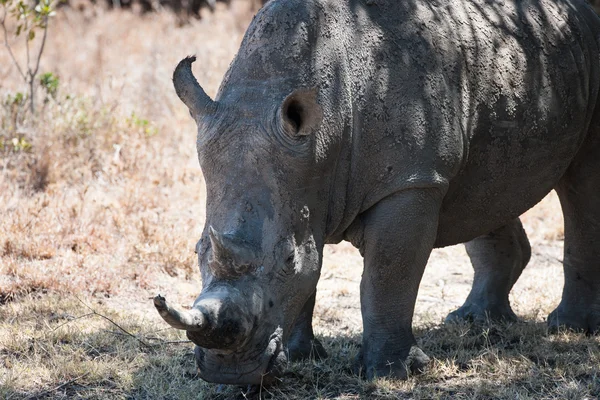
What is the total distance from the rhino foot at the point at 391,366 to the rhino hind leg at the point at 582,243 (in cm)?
141

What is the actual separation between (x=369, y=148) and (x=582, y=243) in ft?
6.83

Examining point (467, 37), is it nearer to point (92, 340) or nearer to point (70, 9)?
point (92, 340)

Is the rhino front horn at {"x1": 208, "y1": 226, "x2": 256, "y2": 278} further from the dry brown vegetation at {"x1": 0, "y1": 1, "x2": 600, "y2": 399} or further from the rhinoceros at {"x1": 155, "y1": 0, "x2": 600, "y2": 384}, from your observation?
the dry brown vegetation at {"x1": 0, "y1": 1, "x2": 600, "y2": 399}

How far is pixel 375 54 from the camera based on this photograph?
15.9 ft

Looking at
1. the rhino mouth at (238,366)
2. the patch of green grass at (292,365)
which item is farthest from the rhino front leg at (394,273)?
the rhino mouth at (238,366)

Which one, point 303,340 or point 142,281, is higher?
point 303,340

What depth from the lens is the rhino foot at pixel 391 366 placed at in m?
4.96

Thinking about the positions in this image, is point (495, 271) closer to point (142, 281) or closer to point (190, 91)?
point (142, 281)

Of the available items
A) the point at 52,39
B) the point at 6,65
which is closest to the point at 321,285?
the point at 6,65

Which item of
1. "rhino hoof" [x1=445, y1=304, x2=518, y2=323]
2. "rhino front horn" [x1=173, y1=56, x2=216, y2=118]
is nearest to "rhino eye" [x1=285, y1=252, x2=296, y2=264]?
"rhino front horn" [x1=173, y1=56, x2=216, y2=118]

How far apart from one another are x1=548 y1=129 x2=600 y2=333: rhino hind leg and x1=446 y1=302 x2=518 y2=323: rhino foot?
0.31 m

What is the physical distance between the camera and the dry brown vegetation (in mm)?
5035

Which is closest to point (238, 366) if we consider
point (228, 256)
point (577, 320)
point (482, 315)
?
point (228, 256)

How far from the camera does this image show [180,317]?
382 centimetres
